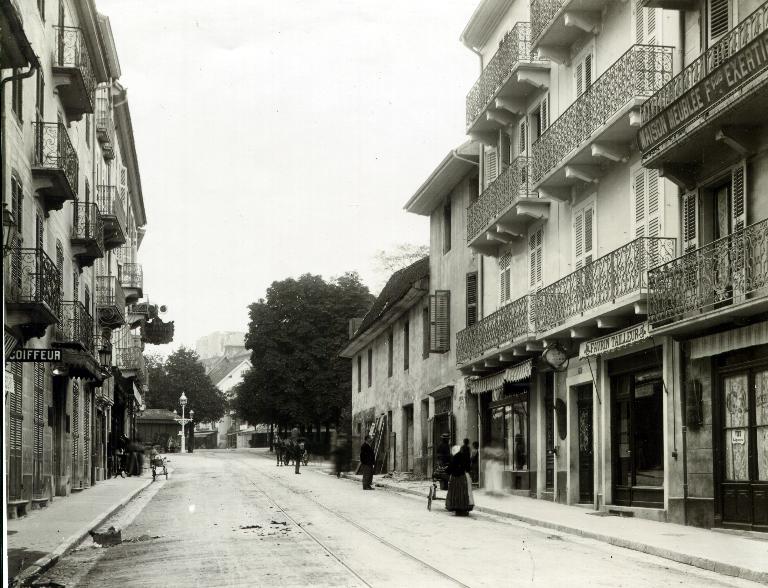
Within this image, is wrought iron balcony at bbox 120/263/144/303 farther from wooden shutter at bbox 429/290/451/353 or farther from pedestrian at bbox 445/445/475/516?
pedestrian at bbox 445/445/475/516

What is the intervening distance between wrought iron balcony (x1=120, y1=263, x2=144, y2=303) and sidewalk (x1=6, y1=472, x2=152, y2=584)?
1862cm

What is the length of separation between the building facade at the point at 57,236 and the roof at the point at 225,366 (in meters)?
90.4

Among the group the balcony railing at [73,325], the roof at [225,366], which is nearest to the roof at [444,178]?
the balcony railing at [73,325]

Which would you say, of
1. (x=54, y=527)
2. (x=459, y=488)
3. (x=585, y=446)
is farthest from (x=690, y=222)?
(x=54, y=527)

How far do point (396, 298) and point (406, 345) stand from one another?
8.75 ft

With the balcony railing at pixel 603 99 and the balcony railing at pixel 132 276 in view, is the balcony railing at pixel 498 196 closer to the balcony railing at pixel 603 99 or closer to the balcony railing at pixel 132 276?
the balcony railing at pixel 603 99

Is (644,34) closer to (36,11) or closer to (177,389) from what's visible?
(36,11)

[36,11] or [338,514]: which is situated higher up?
[36,11]

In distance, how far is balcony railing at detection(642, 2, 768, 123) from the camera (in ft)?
50.3

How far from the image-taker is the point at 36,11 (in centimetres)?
2270

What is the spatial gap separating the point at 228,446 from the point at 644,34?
11442cm

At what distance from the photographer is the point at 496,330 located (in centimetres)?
2830

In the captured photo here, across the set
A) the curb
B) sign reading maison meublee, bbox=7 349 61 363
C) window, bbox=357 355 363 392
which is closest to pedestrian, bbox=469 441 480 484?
the curb

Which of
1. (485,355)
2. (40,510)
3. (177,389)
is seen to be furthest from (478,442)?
(177,389)
